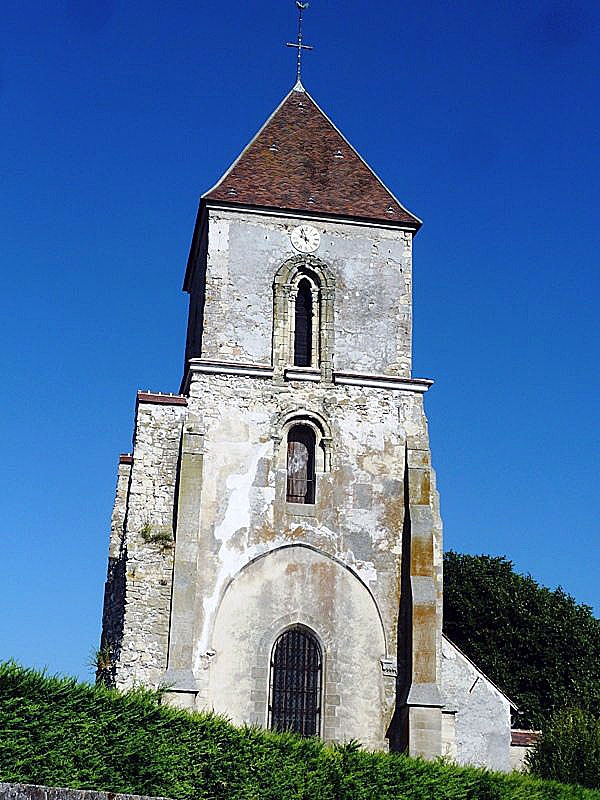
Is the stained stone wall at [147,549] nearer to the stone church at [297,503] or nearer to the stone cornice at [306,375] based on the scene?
the stone church at [297,503]

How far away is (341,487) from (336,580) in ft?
6.14

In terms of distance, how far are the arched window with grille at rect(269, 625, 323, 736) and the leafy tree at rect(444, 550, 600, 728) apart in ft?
54.0

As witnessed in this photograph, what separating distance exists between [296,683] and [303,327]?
7.39m

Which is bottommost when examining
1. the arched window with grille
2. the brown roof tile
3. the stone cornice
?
the brown roof tile

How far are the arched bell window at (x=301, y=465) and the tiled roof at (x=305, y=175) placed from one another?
4.93 meters

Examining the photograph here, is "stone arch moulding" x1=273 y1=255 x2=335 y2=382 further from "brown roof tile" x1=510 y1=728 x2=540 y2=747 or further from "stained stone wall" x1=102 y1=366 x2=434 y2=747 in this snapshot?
"brown roof tile" x1=510 y1=728 x2=540 y2=747

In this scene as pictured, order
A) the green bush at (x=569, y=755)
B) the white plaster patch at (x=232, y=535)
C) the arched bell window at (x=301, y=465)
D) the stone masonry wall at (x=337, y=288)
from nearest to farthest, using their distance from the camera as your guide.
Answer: the white plaster patch at (x=232, y=535)
the arched bell window at (x=301, y=465)
the stone masonry wall at (x=337, y=288)
the green bush at (x=569, y=755)

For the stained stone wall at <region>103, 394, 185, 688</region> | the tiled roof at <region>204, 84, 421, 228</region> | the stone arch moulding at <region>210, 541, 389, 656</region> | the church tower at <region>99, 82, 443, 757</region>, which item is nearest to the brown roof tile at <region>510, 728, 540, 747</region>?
the church tower at <region>99, 82, 443, 757</region>

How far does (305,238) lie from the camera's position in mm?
24234

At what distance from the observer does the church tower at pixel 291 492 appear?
2095 centimetres

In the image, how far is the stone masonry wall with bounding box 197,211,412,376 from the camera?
2334 cm

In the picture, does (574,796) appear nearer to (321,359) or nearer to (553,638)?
(321,359)

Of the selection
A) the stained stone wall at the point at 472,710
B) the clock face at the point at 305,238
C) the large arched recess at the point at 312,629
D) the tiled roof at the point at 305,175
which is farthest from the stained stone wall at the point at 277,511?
the stained stone wall at the point at 472,710

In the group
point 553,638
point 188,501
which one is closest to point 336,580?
point 188,501
